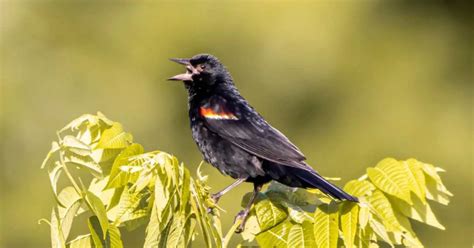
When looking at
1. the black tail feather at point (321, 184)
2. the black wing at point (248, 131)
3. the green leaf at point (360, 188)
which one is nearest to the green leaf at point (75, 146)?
the black tail feather at point (321, 184)

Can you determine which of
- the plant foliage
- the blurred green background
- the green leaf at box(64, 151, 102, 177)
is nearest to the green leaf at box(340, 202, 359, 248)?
the plant foliage

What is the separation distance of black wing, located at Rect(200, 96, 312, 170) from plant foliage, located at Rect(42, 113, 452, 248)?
58cm

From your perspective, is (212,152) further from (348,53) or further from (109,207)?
(348,53)

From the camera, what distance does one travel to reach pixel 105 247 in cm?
335

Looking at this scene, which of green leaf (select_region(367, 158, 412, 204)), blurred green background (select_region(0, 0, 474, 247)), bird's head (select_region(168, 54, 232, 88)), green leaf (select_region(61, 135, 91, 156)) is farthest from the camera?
blurred green background (select_region(0, 0, 474, 247))

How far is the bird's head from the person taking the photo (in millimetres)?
5375

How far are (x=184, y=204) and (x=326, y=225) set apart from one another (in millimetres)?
563

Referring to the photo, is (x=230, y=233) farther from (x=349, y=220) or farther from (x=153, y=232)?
(x=349, y=220)

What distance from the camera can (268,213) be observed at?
365 cm

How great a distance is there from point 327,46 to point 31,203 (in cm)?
590

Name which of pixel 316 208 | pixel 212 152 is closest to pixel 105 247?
pixel 316 208

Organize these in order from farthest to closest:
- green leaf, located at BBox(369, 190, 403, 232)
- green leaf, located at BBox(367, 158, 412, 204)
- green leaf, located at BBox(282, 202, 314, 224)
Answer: green leaf, located at BBox(367, 158, 412, 204), green leaf, located at BBox(369, 190, 403, 232), green leaf, located at BBox(282, 202, 314, 224)

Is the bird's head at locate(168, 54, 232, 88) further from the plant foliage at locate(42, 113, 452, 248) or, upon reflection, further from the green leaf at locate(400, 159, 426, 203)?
the green leaf at locate(400, 159, 426, 203)

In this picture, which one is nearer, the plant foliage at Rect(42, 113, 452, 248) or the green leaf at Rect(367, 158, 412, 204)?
the plant foliage at Rect(42, 113, 452, 248)
